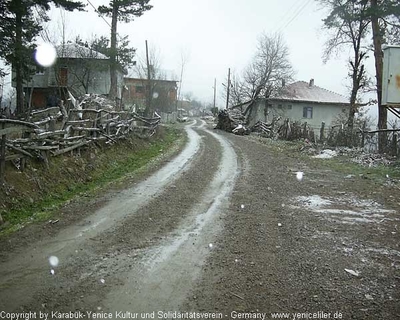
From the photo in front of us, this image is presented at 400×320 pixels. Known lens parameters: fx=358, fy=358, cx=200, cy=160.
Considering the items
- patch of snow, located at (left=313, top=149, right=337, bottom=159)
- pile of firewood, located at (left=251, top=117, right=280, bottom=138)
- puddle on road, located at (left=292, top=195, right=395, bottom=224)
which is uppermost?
pile of firewood, located at (left=251, top=117, right=280, bottom=138)

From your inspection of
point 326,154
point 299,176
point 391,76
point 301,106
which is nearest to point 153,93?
point 301,106

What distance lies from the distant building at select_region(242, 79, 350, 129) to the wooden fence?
3103 cm

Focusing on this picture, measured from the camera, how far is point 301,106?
45.6 meters

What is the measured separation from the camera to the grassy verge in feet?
20.0

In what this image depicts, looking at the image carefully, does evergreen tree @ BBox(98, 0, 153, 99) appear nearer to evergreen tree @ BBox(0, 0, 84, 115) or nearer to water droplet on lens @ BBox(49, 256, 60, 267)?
evergreen tree @ BBox(0, 0, 84, 115)

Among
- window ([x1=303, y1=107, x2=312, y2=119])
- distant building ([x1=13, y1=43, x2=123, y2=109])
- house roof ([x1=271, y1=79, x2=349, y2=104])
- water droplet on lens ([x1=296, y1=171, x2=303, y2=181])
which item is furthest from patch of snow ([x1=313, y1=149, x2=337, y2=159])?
window ([x1=303, y1=107, x2=312, y2=119])

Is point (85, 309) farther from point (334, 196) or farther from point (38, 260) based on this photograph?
point (334, 196)

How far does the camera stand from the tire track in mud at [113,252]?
3408 mm

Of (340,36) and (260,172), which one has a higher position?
(340,36)

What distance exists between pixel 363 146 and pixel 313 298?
16611 millimetres

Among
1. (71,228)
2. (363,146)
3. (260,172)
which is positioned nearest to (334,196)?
(260,172)

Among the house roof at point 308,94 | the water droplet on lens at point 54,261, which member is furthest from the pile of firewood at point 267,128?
the water droplet on lens at point 54,261

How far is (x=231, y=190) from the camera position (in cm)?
817

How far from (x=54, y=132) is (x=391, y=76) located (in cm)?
1150
